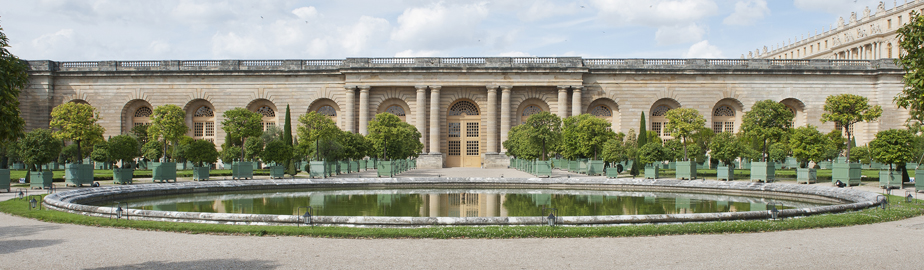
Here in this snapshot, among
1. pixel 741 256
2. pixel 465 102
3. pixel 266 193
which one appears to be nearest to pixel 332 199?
pixel 266 193

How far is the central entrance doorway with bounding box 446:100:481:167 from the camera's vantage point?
47.8 meters

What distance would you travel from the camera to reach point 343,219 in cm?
1129

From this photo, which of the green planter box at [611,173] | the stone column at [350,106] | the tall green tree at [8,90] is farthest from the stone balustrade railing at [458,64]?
the tall green tree at [8,90]

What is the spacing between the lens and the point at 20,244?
9.16 metres

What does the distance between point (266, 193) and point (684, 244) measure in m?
16.7

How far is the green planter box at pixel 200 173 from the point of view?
26047 mm

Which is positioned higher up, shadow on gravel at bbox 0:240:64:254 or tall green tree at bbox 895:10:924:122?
tall green tree at bbox 895:10:924:122

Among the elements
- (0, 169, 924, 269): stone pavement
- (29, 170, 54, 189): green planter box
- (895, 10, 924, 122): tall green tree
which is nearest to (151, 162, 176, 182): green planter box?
(29, 170, 54, 189): green planter box

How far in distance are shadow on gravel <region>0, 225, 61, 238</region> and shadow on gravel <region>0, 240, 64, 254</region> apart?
87 cm

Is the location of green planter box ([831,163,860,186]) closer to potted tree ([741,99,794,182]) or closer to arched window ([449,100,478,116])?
potted tree ([741,99,794,182])

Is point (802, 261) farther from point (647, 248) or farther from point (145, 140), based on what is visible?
point (145, 140)

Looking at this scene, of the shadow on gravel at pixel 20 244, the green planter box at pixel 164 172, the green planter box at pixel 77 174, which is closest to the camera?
the shadow on gravel at pixel 20 244

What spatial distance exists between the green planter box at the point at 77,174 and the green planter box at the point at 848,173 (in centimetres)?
2993

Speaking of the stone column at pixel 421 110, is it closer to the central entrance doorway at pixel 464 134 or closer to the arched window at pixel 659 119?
the central entrance doorway at pixel 464 134
